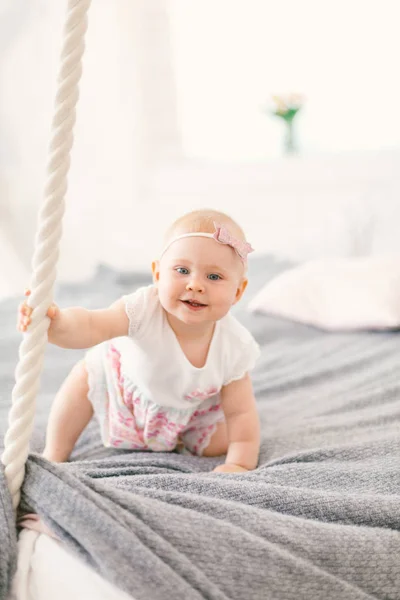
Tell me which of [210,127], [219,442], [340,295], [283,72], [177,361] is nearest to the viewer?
[177,361]

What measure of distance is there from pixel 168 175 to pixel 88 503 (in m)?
2.07

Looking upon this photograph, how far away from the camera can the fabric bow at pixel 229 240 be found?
3.09 ft

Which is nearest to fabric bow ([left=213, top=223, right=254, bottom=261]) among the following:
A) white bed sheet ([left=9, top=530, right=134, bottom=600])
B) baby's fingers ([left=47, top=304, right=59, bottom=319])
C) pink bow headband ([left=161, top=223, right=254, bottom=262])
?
pink bow headband ([left=161, top=223, right=254, bottom=262])

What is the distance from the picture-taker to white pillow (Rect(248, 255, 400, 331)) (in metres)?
1.72

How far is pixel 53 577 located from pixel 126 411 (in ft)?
1.27

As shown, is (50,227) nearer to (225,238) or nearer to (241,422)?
(225,238)

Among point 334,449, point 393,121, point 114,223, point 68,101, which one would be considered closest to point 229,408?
point 334,449

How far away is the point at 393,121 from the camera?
2482 millimetres

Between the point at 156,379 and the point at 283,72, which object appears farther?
the point at 283,72

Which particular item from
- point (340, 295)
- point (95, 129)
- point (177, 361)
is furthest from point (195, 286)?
point (95, 129)

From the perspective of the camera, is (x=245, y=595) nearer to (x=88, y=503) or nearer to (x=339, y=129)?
(x=88, y=503)

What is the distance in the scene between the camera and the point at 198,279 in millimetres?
949

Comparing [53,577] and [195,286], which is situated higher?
[195,286]

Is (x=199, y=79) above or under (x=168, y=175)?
above
